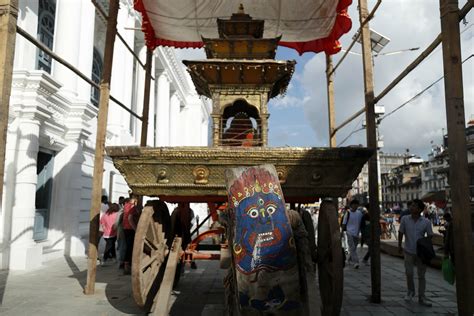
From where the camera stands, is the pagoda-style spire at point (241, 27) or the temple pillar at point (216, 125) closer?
the temple pillar at point (216, 125)

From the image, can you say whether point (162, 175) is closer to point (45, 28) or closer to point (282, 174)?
point (282, 174)

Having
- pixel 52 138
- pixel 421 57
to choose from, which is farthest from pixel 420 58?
pixel 52 138

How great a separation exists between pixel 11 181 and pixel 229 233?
6.44m

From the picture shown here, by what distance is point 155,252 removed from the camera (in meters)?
4.87

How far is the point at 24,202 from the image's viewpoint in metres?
7.96

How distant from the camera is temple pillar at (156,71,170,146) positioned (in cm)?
2236

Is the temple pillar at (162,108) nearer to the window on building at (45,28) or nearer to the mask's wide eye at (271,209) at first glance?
the window on building at (45,28)

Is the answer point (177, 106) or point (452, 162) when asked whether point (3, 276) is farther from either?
point (177, 106)

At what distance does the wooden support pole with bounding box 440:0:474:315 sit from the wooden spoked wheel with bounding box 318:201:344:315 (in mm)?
1168

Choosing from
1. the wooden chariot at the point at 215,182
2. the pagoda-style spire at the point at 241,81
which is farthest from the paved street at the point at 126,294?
the pagoda-style spire at the point at 241,81

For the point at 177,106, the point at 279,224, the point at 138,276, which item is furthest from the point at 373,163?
the point at 177,106

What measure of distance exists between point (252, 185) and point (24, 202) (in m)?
6.63

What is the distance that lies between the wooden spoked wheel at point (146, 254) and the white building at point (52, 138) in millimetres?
4491

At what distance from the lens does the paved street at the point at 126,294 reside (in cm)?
512
